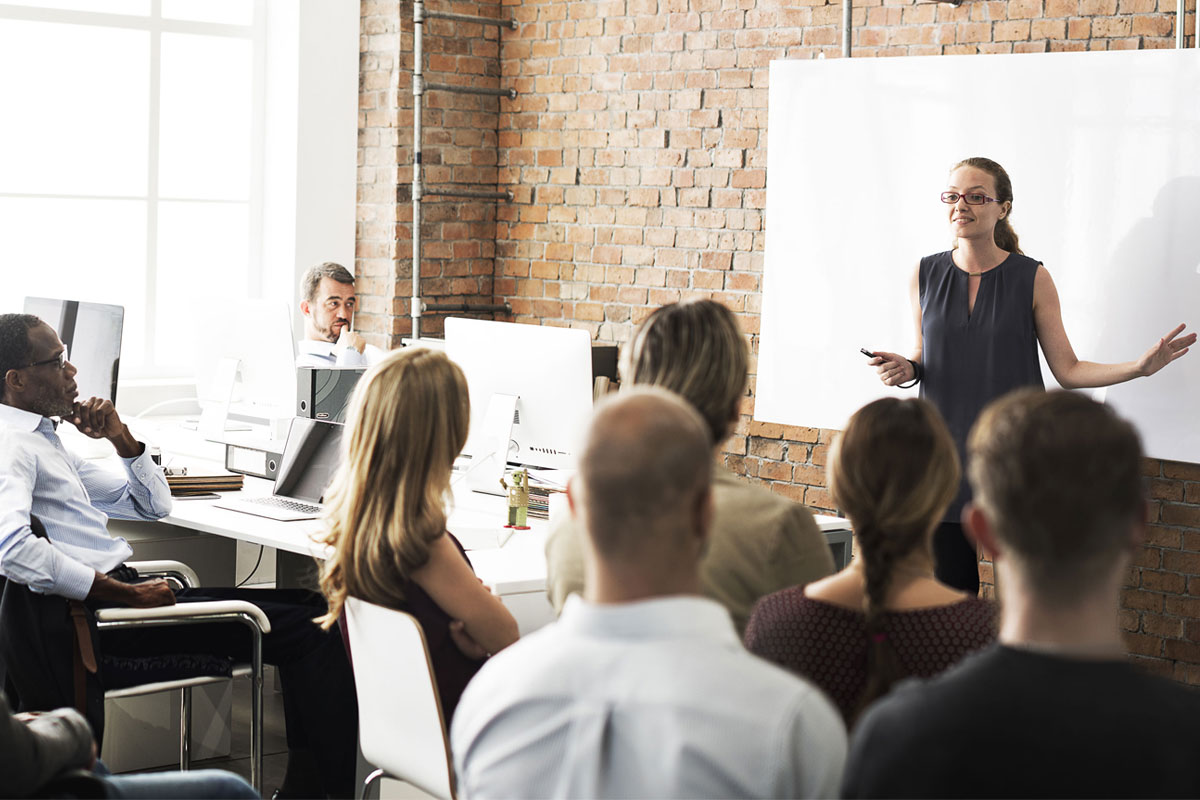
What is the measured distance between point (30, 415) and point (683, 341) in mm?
1752

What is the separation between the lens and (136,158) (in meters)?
6.06

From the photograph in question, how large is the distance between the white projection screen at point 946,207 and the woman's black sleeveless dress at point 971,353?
2.32 feet

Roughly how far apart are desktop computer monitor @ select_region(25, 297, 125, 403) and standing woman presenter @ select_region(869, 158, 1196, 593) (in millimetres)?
2138

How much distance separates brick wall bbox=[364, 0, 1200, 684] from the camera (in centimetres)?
445

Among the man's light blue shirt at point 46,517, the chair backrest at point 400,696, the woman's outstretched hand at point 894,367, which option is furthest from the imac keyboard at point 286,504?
the woman's outstretched hand at point 894,367

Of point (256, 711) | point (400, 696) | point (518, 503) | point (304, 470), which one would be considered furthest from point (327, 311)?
point (400, 696)

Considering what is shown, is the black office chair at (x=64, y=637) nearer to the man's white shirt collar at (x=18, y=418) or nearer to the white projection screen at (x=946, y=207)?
the man's white shirt collar at (x=18, y=418)

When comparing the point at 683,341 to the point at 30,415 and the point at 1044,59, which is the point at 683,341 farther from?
the point at 1044,59

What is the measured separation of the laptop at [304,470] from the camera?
12.7 feet

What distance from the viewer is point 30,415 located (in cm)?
310

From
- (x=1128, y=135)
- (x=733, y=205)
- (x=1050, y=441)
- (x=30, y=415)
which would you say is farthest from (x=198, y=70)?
(x=1050, y=441)

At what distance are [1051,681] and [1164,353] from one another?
289 cm

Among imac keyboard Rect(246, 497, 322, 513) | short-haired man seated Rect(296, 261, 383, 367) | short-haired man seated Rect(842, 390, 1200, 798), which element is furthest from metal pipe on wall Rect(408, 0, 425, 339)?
short-haired man seated Rect(842, 390, 1200, 798)

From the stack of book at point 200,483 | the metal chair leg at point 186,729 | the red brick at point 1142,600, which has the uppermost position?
the stack of book at point 200,483
